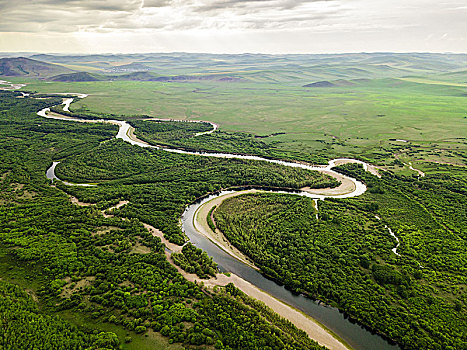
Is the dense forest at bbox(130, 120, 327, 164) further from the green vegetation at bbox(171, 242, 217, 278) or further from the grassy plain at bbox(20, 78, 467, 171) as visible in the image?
the green vegetation at bbox(171, 242, 217, 278)

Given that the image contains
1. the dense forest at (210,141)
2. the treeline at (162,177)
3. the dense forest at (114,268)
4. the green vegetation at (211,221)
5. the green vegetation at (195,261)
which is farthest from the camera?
the dense forest at (210,141)

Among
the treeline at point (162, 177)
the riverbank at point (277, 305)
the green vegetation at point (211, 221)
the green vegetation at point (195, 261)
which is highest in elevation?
the treeline at point (162, 177)

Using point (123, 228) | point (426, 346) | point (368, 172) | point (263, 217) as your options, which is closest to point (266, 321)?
point (426, 346)

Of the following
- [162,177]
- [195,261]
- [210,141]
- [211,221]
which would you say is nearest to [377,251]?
[195,261]

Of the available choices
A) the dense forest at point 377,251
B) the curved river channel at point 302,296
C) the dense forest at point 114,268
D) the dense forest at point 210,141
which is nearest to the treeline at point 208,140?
the dense forest at point 210,141

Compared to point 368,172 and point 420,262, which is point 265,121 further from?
point 420,262

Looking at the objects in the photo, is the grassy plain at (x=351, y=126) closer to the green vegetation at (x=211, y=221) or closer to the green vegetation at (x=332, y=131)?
the green vegetation at (x=332, y=131)
